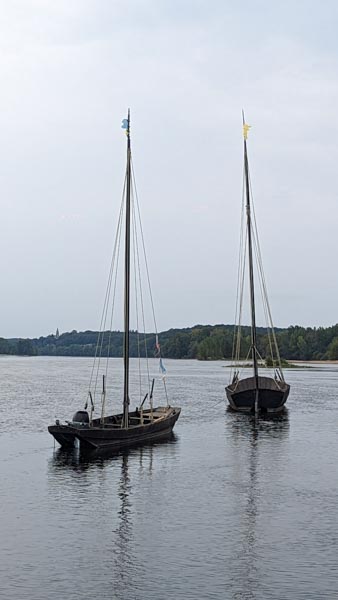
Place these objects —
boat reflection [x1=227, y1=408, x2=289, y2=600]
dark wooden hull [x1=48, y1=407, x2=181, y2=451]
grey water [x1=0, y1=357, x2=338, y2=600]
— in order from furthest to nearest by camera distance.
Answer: dark wooden hull [x1=48, y1=407, x2=181, y2=451], boat reflection [x1=227, y1=408, x2=289, y2=600], grey water [x1=0, y1=357, x2=338, y2=600]

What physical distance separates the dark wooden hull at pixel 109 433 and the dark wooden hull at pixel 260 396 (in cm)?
2094

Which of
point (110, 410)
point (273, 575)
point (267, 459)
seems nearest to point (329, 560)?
point (273, 575)

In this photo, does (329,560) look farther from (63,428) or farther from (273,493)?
(63,428)

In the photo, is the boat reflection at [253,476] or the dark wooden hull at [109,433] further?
the dark wooden hull at [109,433]

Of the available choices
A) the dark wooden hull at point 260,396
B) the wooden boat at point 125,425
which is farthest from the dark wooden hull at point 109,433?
the dark wooden hull at point 260,396

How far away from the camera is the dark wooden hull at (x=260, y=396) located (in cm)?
7638

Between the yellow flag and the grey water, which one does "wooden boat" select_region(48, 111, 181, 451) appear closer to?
the grey water

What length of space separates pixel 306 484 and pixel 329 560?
1348 centimetres

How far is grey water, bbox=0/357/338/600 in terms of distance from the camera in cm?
2345

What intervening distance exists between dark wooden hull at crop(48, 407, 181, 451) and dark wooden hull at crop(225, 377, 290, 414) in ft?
68.7

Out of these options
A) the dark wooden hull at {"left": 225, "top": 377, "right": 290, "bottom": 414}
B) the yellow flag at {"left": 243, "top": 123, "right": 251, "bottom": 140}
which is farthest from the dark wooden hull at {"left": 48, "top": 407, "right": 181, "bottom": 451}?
the yellow flag at {"left": 243, "top": 123, "right": 251, "bottom": 140}

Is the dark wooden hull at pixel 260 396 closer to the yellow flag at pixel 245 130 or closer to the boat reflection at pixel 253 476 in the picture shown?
the boat reflection at pixel 253 476

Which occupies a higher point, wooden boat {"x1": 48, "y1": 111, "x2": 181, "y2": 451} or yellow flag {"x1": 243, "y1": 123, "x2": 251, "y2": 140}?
yellow flag {"x1": 243, "y1": 123, "x2": 251, "y2": 140}

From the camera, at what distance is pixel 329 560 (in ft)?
84.5
